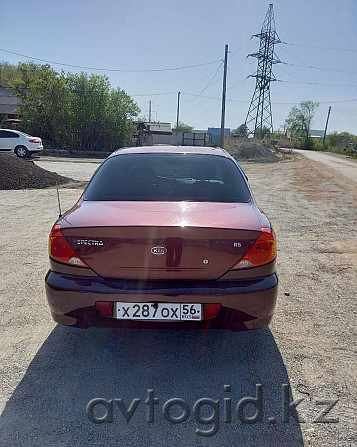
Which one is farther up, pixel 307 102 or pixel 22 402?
pixel 307 102

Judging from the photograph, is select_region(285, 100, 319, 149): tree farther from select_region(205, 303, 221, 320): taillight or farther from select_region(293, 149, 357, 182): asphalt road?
select_region(205, 303, 221, 320): taillight

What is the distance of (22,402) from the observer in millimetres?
2248

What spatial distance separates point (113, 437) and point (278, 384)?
115 centimetres

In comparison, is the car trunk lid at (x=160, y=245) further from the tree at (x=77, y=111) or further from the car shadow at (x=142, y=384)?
the tree at (x=77, y=111)

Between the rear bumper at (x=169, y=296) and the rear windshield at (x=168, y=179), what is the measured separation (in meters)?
0.84

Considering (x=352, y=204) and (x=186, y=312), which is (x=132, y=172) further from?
(x=352, y=204)

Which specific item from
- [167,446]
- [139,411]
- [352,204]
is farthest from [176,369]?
[352,204]

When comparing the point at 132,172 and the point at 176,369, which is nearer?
the point at 176,369

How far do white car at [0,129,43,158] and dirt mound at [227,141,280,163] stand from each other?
16511 millimetres

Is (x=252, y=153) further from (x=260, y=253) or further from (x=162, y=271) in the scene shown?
(x=162, y=271)

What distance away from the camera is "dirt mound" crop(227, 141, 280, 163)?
30444mm

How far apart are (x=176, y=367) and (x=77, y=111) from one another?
28886 mm

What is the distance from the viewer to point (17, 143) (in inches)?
832

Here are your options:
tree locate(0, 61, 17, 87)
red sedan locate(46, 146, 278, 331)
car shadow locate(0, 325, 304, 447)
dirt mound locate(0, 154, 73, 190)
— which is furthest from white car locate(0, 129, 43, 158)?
tree locate(0, 61, 17, 87)
